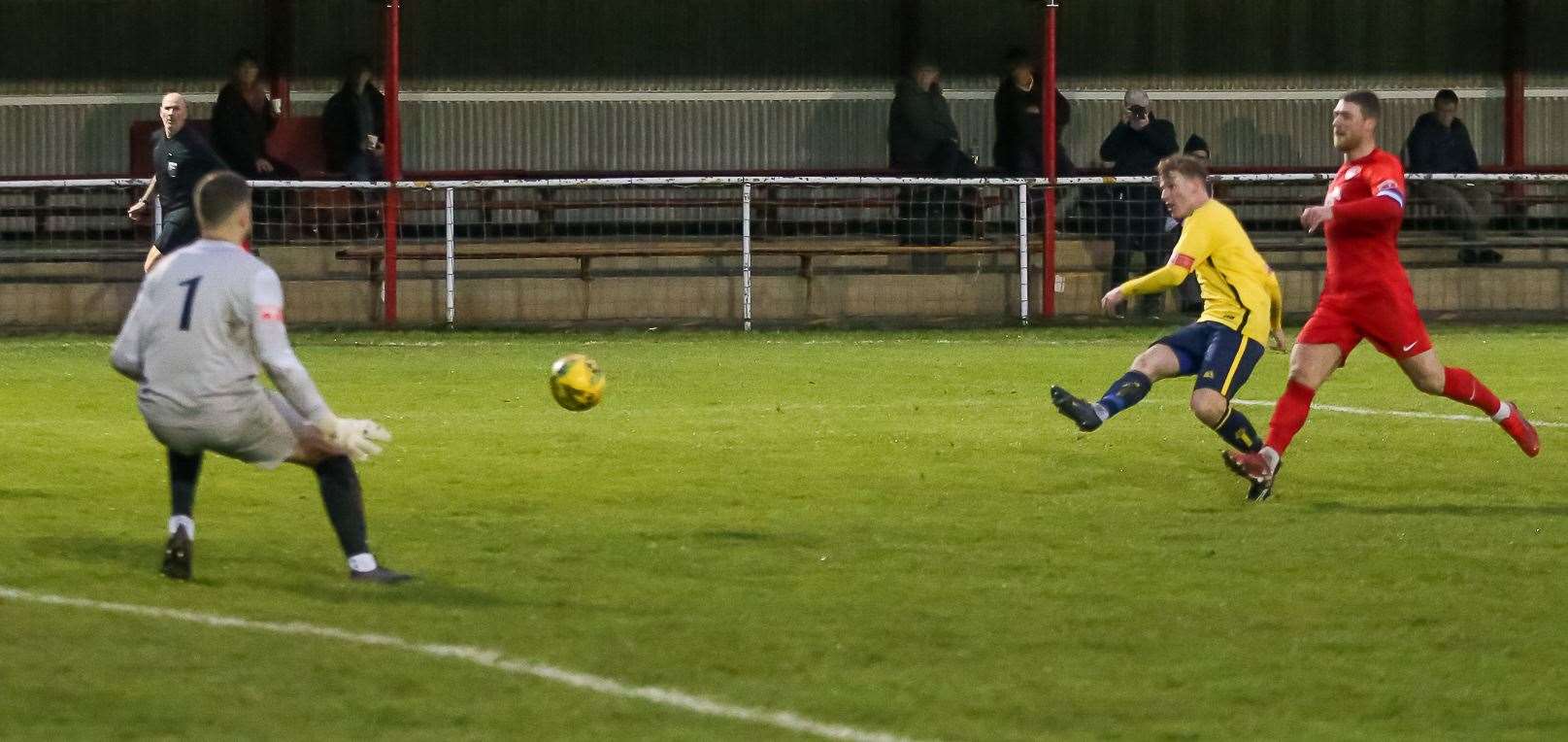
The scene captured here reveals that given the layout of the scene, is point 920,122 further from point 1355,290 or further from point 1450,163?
point 1355,290

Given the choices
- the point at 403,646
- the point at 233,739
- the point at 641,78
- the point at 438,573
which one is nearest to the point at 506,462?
the point at 438,573

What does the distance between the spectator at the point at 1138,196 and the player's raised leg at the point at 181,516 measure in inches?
566

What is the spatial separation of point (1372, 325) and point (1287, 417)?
0.55 metres

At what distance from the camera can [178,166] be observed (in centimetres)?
1550

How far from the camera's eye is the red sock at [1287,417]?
1005cm

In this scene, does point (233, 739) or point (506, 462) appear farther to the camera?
point (506, 462)

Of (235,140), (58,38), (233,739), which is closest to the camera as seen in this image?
(233,739)

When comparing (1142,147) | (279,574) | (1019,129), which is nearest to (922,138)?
(1019,129)

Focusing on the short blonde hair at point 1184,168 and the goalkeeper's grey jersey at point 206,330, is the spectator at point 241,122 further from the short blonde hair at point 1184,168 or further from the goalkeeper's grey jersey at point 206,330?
the goalkeeper's grey jersey at point 206,330

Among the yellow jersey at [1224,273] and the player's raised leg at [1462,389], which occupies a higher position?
the yellow jersey at [1224,273]

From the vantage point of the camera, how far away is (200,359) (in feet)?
24.5

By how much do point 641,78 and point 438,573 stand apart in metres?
19.8

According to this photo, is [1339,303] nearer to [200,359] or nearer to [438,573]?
[438,573]

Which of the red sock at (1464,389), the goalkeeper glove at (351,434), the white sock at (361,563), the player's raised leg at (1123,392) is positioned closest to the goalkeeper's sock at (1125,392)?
the player's raised leg at (1123,392)
